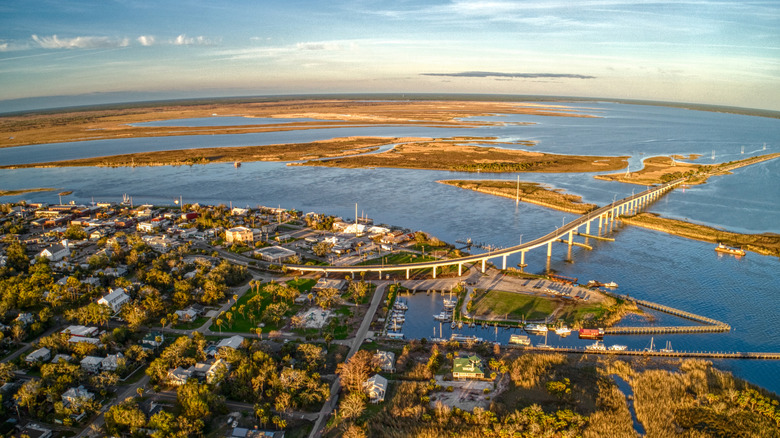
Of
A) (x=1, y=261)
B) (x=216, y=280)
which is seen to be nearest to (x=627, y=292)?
(x=216, y=280)

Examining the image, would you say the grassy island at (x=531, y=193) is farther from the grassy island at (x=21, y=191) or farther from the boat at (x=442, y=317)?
the grassy island at (x=21, y=191)

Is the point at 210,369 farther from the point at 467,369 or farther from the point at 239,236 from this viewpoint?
the point at 239,236

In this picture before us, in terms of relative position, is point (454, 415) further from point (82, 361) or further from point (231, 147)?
point (231, 147)

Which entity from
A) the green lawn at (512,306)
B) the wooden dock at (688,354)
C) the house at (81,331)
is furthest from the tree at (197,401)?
the green lawn at (512,306)

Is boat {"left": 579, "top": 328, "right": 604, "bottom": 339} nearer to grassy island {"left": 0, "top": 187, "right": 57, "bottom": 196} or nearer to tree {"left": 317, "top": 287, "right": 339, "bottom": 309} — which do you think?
tree {"left": 317, "top": 287, "right": 339, "bottom": 309}

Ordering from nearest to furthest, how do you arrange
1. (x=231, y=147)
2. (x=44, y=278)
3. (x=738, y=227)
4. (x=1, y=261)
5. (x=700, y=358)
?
1. (x=700, y=358)
2. (x=44, y=278)
3. (x=1, y=261)
4. (x=738, y=227)
5. (x=231, y=147)

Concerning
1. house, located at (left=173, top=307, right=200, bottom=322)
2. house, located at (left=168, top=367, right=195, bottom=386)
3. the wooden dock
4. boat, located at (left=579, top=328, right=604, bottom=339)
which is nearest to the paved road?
house, located at (left=168, top=367, right=195, bottom=386)
